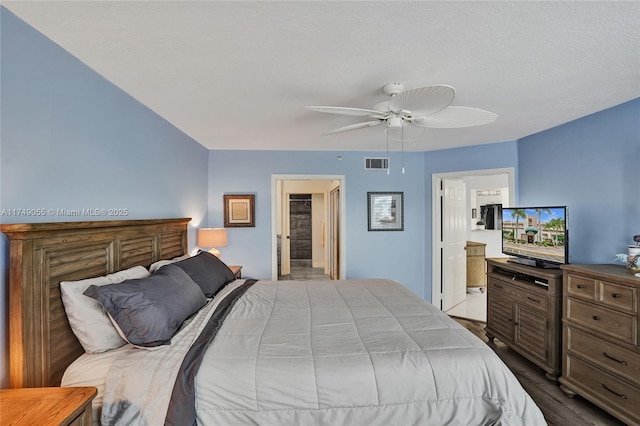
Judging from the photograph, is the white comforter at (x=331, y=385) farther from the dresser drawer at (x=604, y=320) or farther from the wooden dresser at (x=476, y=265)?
the wooden dresser at (x=476, y=265)

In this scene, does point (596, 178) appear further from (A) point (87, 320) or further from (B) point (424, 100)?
(A) point (87, 320)

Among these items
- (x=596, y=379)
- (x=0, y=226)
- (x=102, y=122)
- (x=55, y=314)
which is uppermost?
(x=102, y=122)

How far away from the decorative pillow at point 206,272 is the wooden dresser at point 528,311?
295 cm

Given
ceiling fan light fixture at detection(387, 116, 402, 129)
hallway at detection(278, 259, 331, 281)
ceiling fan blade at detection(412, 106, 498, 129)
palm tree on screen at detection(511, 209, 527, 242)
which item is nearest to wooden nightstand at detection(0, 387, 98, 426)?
ceiling fan light fixture at detection(387, 116, 402, 129)

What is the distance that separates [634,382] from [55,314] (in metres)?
3.56

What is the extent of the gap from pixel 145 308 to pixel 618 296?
3.09 metres

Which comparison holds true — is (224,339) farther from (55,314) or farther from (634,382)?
(634,382)

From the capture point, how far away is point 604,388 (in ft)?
6.54

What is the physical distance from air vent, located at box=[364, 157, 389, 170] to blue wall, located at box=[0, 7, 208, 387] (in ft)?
8.88

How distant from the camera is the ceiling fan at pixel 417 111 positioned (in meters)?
1.50

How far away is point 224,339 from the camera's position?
1.57 m

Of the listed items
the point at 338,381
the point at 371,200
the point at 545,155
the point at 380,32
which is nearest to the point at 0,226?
the point at 338,381

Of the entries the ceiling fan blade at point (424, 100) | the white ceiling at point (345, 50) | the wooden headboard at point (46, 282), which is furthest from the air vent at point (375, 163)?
the wooden headboard at point (46, 282)

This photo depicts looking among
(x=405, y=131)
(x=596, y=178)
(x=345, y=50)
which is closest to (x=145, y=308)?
(x=345, y=50)
